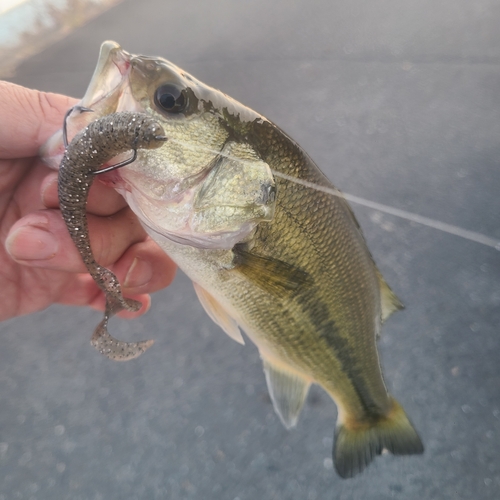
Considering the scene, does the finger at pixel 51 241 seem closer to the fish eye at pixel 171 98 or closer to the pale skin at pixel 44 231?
the pale skin at pixel 44 231

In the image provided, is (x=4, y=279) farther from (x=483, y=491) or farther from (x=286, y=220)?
(x=483, y=491)

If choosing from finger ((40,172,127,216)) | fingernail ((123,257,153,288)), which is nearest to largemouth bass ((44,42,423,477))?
finger ((40,172,127,216))

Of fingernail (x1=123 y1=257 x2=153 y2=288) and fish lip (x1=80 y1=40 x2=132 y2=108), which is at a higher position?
fish lip (x1=80 y1=40 x2=132 y2=108)

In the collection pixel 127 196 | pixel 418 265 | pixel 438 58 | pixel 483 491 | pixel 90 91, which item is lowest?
pixel 483 491

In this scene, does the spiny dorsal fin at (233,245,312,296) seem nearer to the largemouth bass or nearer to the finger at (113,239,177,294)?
the largemouth bass

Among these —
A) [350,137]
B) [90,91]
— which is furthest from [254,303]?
[350,137]
